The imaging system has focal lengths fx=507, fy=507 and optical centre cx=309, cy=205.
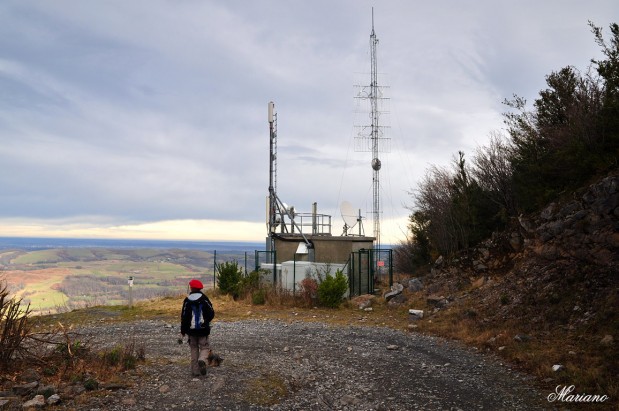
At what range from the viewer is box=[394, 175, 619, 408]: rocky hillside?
9578mm

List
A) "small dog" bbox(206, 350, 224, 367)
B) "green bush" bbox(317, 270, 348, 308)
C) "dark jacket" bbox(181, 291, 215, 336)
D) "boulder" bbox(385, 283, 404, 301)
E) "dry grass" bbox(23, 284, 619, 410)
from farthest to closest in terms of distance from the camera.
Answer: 1. "boulder" bbox(385, 283, 404, 301)
2. "green bush" bbox(317, 270, 348, 308)
3. "small dog" bbox(206, 350, 224, 367)
4. "dark jacket" bbox(181, 291, 215, 336)
5. "dry grass" bbox(23, 284, 619, 410)

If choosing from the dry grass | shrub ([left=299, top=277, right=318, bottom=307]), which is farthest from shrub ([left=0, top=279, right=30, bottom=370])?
shrub ([left=299, top=277, right=318, bottom=307])

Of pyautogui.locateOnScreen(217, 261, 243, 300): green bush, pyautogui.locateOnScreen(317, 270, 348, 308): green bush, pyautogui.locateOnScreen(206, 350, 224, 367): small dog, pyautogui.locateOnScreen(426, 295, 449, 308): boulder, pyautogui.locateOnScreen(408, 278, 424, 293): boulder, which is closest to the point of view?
pyautogui.locateOnScreen(206, 350, 224, 367): small dog

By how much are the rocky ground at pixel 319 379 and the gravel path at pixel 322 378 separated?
0.6 inches

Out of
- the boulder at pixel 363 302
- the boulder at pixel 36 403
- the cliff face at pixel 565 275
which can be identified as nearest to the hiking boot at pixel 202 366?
the boulder at pixel 36 403

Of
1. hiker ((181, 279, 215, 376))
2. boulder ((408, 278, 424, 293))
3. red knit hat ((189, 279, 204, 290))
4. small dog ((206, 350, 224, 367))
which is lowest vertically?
small dog ((206, 350, 224, 367))

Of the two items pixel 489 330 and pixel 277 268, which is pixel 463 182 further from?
pixel 489 330

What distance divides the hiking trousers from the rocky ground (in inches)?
7.5

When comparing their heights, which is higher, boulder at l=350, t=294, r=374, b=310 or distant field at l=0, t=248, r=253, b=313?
boulder at l=350, t=294, r=374, b=310

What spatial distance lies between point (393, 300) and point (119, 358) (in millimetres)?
12934

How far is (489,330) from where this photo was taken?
13.1 metres

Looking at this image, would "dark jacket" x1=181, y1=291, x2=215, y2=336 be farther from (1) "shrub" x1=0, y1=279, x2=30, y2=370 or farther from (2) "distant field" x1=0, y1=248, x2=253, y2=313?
(2) "distant field" x1=0, y1=248, x2=253, y2=313

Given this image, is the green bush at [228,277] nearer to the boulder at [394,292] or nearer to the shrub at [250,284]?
the shrub at [250,284]

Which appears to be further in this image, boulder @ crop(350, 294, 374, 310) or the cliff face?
boulder @ crop(350, 294, 374, 310)
